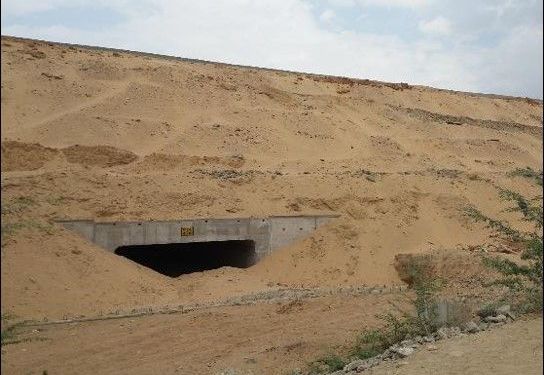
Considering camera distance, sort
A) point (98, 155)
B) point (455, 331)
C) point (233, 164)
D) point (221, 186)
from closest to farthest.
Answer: point (455, 331)
point (221, 186)
point (98, 155)
point (233, 164)

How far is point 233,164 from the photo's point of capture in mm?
16312

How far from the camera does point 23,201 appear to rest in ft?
10.1

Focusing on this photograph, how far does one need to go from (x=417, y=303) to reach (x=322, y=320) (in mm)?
2134

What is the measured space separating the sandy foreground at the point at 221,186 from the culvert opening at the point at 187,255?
129 cm

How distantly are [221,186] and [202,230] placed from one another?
6.65 ft

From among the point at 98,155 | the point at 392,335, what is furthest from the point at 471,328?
the point at 98,155

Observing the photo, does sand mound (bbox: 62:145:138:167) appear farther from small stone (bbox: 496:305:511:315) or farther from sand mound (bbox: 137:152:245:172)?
small stone (bbox: 496:305:511:315)

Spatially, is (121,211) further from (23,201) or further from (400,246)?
(23,201)

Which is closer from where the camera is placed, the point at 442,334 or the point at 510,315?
the point at 442,334

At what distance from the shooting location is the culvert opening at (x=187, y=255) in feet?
45.5

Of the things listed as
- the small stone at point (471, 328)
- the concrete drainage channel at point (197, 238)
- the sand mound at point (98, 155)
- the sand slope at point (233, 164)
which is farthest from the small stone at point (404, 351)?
the sand mound at point (98, 155)

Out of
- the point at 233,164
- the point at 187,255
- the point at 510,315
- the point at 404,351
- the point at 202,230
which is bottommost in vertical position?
the point at 404,351

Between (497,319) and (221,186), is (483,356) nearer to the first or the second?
(497,319)

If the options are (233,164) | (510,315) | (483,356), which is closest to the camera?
(483,356)
